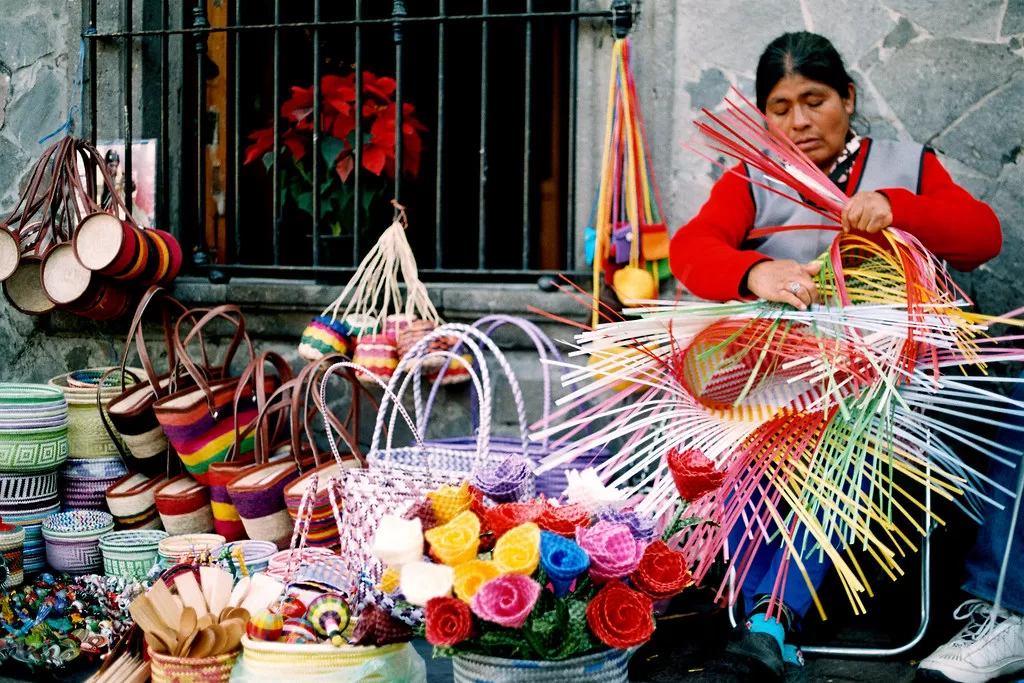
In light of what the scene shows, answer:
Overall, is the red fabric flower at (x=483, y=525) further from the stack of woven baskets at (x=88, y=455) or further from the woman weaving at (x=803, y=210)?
the stack of woven baskets at (x=88, y=455)

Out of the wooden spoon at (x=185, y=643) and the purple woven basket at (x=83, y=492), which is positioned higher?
the purple woven basket at (x=83, y=492)

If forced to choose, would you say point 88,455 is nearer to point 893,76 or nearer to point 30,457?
point 30,457

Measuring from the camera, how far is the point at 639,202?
308 centimetres

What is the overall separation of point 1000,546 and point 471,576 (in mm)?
1296

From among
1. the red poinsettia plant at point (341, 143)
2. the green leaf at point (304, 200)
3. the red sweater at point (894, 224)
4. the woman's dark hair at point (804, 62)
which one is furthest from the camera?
the green leaf at point (304, 200)

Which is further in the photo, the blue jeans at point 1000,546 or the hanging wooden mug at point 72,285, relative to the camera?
the hanging wooden mug at point 72,285

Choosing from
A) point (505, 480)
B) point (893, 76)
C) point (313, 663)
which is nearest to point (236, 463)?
point (313, 663)

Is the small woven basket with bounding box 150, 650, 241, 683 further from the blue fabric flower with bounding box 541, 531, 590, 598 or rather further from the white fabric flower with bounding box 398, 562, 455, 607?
the blue fabric flower with bounding box 541, 531, 590, 598

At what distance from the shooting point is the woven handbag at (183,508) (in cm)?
288

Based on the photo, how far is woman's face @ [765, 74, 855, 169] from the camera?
2611 mm

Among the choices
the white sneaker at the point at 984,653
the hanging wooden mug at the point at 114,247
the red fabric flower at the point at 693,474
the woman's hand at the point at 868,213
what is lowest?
the white sneaker at the point at 984,653

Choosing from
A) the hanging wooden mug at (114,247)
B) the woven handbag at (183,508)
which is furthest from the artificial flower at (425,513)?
the hanging wooden mug at (114,247)

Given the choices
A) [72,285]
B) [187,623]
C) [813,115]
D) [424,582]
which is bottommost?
[187,623]

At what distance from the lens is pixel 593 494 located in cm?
185
